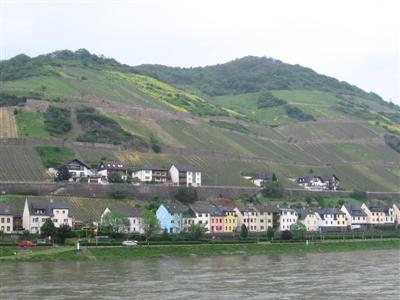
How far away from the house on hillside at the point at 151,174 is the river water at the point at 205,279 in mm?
41417

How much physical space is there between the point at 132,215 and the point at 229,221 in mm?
16473

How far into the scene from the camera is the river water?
148 feet

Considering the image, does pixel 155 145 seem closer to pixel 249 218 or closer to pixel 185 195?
pixel 185 195

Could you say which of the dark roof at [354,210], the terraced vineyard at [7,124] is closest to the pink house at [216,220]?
the dark roof at [354,210]

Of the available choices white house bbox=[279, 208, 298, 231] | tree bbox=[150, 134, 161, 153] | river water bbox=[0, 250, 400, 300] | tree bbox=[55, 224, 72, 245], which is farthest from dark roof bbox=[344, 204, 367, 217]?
tree bbox=[55, 224, 72, 245]

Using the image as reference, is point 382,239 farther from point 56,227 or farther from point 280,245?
point 56,227

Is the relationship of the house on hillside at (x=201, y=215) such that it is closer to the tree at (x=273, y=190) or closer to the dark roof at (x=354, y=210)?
the tree at (x=273, y=190)

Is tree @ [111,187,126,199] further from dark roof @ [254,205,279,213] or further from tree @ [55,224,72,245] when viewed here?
tree @ [55,224,72,245]

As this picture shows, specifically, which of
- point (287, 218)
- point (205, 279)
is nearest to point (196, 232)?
point (287, 218)

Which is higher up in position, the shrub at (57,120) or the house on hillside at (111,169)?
the shrub at (57,120)

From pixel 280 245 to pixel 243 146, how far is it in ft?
222

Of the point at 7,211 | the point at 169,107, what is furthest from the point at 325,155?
the point at 7,211

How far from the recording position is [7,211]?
8494cm

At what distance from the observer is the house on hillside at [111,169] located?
110 meters
